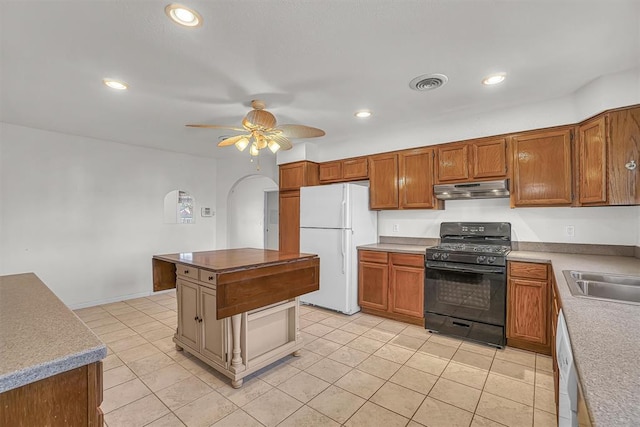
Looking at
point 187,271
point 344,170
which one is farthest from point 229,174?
point 187,271

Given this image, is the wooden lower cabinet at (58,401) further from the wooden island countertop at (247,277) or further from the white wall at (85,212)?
the white wall at (85,212)

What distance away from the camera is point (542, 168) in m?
2.89

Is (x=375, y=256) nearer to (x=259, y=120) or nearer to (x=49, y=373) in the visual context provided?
(x=259, y=120)

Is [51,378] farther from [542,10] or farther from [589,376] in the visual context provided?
[542,10]

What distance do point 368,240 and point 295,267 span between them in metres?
1.76

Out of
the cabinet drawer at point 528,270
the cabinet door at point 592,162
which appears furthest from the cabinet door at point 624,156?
the cabinet drawer at point 528,270

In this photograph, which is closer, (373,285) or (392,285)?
(392,285)

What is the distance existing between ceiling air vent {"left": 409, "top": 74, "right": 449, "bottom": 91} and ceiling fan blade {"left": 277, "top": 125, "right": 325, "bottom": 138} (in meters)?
0.89

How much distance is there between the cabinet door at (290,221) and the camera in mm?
4523

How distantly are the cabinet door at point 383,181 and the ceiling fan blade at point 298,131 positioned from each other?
1441 mm

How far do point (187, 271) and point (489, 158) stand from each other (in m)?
3.22

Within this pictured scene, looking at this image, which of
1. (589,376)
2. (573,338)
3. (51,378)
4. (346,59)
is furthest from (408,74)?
(51,378)

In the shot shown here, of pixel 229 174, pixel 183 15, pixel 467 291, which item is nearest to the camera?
pixel 183 15

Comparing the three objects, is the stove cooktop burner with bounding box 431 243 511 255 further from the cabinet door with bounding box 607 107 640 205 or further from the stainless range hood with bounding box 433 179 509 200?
the cabinet door with bounding box 607 107 640 205
